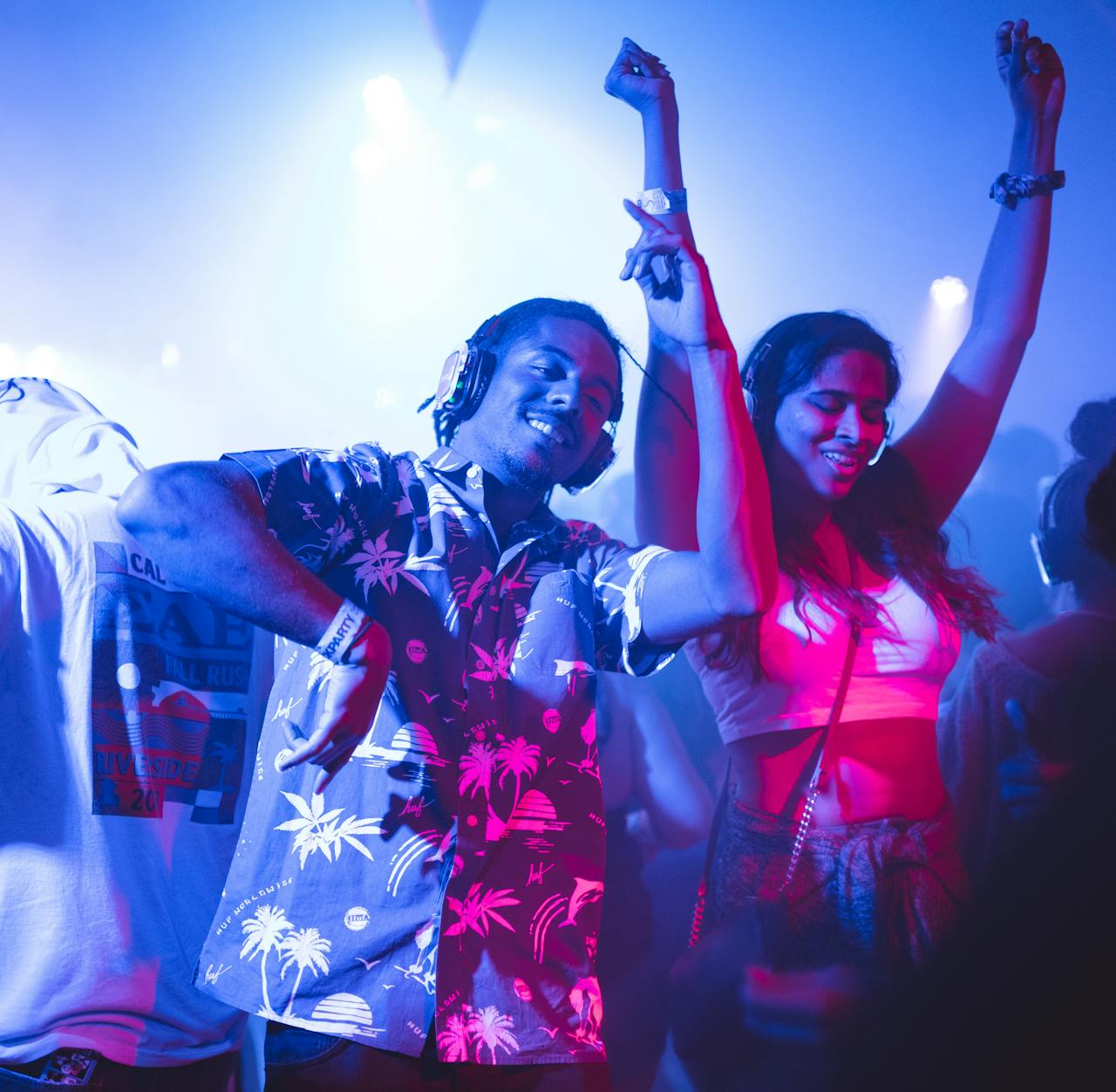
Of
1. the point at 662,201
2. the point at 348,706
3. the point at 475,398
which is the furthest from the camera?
the point at 662,201

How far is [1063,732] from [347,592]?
1.45 m

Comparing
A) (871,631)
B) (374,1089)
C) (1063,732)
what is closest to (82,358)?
(374,1089)

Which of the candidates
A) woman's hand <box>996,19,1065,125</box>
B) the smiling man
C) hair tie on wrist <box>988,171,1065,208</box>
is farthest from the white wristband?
woman's hand <box>996,19,1065,125</box>

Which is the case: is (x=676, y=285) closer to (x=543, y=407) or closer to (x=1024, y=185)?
(x=543, y=407)

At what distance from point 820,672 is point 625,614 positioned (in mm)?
461

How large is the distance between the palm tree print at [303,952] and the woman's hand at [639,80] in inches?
63.5

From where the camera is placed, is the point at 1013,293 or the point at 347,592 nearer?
the point at 347,592

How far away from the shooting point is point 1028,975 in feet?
5.40

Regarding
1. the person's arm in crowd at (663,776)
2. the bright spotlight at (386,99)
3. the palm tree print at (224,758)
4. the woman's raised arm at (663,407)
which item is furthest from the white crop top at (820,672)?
the bright spotlight at (386,99)

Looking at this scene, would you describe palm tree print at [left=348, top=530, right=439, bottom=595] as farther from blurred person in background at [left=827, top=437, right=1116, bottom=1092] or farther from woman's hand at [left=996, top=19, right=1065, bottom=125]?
woman's hand at [left=996, top=19, right=1065, bottom=125]

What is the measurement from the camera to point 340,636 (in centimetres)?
111

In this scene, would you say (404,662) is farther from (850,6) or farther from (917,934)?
(850,6)

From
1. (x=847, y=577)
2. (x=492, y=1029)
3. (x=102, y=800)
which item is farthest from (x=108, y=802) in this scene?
(x=847, y=577)

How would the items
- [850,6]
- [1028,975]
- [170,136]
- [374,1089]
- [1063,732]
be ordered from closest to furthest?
1. [374,1089]
2. [1028,975]
3. [1063,732]
4. [170,136]
5. [850,6]
